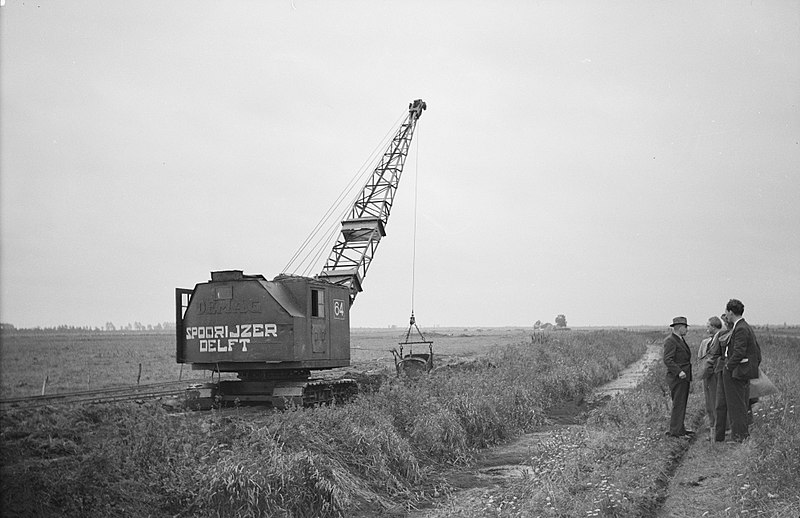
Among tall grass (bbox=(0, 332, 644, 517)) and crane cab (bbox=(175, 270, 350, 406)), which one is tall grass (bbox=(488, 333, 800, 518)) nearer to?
tall grass (bbox=(0, 332, 644, 517))

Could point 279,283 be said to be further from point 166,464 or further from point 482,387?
point 166,464

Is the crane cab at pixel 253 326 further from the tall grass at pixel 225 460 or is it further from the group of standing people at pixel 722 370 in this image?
the group of standing people at pixel 722 370

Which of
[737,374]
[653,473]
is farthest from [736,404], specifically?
[653,473]

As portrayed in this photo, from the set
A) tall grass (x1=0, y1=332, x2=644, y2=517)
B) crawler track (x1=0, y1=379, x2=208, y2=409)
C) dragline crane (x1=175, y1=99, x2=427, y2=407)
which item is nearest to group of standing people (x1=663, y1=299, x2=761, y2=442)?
tall grass (x1=0, y1=332, x2=644, y2=517)

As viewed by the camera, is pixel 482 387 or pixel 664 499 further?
pixel 482 387

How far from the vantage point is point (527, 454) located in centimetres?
1202

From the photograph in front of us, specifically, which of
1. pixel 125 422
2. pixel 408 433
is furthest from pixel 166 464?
pixel 408 433

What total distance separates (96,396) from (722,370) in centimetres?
1332

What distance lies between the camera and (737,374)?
10.4 m

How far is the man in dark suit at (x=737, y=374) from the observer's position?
10.4 meters

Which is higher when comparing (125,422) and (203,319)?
Result: (203,319)

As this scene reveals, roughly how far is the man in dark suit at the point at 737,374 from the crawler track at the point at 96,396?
9.95 m

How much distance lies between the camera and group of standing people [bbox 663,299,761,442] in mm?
10469

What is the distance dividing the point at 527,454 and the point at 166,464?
6.66 meters
